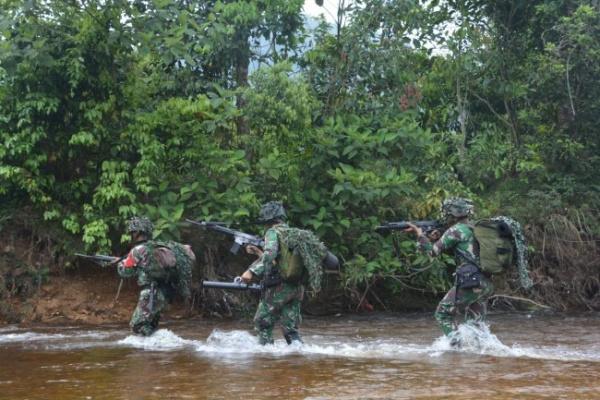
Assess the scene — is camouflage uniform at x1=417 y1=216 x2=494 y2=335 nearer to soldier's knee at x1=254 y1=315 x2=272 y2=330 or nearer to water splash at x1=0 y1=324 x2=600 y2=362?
water splash at x1=0 y1=324 x2=600 y2=362

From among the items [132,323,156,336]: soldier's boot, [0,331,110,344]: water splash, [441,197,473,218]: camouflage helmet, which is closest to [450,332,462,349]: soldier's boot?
[441,197,473,218]: camouflage helmet

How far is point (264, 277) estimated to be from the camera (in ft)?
31.5

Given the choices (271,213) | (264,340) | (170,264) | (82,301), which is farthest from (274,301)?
(82,301)

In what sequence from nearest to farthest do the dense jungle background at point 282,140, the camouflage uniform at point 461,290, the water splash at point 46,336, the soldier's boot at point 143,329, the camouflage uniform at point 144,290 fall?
the camouflage uniform at point 461,290 → the camouflage uniform at point 144,290 → the soldier's boot at point 143,329 → the water splash at point 46,336 → the dense jungle background at point 282,140

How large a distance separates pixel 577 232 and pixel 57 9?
9.82 meters

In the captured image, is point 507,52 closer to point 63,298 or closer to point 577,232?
point 577,232

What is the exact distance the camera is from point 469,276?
9672mm

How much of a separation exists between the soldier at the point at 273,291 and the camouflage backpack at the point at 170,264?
1.36 meters

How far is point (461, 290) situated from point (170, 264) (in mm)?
3679

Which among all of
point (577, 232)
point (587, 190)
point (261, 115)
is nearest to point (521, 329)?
point (577, 232)

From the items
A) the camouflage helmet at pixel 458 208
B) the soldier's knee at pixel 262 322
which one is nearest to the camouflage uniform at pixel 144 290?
the soldier's knee at pixel 262 322

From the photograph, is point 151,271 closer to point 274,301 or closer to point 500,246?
point 274,301

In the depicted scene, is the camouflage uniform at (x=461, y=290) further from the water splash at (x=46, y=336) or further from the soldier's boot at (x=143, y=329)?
the water splash at (x=46, y=336)

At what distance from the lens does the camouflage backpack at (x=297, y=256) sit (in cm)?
949
